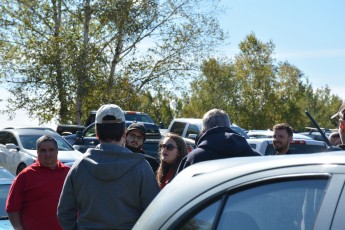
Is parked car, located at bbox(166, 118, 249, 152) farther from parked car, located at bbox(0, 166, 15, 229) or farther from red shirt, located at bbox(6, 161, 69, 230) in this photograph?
red shirt, located at bbox(6, 161, 69, 230)

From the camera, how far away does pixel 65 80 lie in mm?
35281

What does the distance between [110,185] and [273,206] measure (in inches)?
75.1

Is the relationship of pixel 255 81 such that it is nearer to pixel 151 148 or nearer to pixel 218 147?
pixel 151 148

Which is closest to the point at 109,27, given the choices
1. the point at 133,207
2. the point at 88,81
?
the point at 88,81

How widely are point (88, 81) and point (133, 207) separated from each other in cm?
3102

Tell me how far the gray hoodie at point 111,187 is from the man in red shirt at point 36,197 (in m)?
1.70

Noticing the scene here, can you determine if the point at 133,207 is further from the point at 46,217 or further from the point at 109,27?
the point at 109,27

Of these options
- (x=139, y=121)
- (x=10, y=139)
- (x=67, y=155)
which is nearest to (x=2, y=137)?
(x=10, y=139)

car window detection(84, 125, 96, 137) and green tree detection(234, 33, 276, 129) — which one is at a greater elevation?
green tree detection(234, 33, 276, 129)

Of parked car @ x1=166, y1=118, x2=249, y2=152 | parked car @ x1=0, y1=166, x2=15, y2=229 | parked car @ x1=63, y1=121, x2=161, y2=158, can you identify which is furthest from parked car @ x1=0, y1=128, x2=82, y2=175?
parked car @ x1=0, y1=166, x2=15, y2=229

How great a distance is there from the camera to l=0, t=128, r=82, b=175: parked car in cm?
1774

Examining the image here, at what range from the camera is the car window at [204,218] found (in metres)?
2.90

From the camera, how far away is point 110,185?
448cm

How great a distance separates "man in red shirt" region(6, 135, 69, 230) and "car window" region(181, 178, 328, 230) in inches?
139
